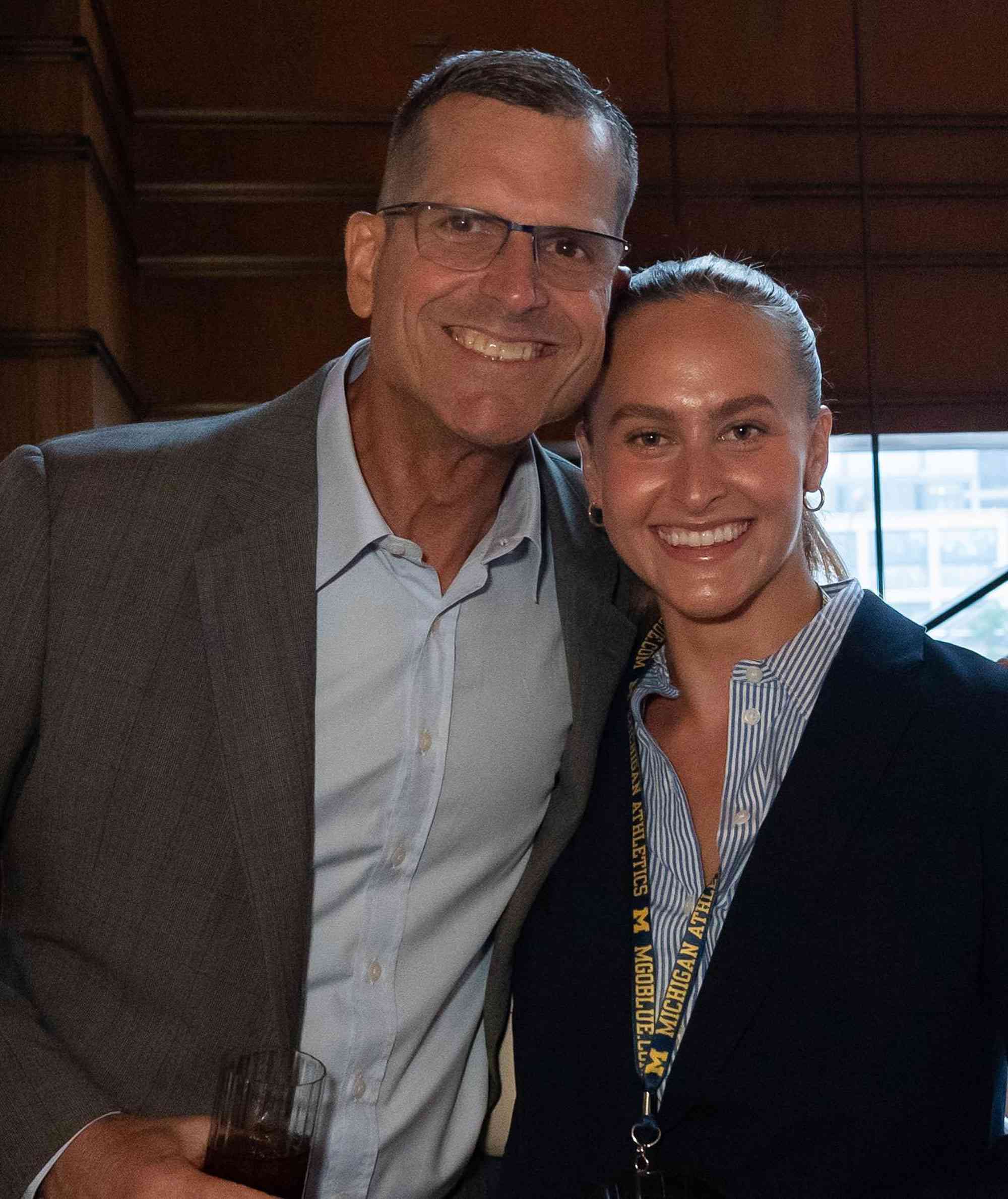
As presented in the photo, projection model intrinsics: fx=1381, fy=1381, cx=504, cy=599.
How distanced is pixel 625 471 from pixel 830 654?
33cm

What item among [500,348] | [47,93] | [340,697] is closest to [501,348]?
[500,348]

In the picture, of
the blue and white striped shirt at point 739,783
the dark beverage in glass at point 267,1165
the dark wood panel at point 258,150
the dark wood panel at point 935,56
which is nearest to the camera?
the dark beverage in glass at point 267,1165

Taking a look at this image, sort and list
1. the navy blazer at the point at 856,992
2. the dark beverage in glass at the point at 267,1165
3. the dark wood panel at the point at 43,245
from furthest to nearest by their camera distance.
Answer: the dark wood panel at the point at 43,245 → the navy blazer at the point at 856,992 → the dark beverage in glass at the point at 267,1165

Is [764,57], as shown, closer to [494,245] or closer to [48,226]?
[48,226]

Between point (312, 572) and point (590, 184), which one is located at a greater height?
point (590, 184)

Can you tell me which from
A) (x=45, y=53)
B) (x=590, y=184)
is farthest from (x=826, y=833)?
(x=45, y=53)

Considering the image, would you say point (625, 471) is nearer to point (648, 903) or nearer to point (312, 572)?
point (312, 572)

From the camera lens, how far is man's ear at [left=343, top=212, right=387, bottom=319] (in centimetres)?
183

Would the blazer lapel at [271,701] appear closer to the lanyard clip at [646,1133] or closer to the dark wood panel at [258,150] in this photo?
the lanyard clip at [646,1133]

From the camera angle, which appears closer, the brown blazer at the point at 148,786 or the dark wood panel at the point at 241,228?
Answer: the brown blazer at the point at 148,786

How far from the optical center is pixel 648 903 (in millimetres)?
1609

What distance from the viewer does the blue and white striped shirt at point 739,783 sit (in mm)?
1558

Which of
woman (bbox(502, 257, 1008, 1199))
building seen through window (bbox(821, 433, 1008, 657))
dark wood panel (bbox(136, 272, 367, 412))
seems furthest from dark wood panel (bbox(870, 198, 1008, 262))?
woman (bbox(502, 257, 1008, 1199))

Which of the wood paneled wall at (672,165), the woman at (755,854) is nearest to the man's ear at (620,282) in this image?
the woman at (755,854)
